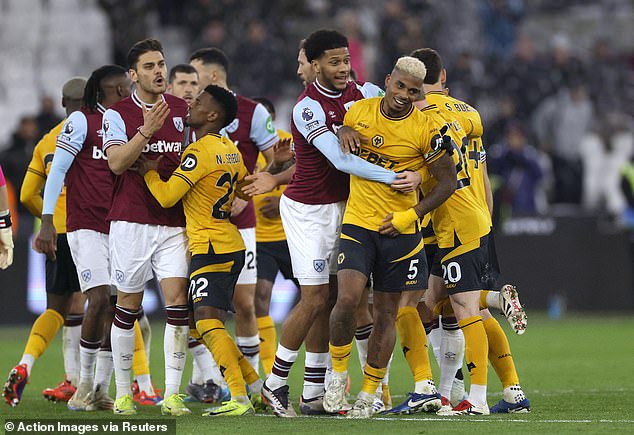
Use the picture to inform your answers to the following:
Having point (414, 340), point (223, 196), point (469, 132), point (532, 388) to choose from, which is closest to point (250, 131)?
point (223, 196)

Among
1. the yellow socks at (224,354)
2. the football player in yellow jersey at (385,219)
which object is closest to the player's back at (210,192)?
the yellow socks at (224,354)

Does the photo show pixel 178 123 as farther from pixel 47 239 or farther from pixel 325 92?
pixel 47 239

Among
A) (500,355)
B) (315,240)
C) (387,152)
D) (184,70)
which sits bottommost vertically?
(500,355)

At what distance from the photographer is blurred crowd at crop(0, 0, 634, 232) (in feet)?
69.7

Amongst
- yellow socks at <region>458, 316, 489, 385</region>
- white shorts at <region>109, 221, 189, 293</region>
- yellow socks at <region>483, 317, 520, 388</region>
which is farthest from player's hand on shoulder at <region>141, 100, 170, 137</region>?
yellow socks at <region>483, 317, 520, 388</region>

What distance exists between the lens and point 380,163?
8.92 meters

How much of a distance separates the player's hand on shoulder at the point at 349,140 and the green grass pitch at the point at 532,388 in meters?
1.84

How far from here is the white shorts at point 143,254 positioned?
9.28 meters

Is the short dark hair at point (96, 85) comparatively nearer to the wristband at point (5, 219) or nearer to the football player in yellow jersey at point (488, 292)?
the wristband at point (5, 219)

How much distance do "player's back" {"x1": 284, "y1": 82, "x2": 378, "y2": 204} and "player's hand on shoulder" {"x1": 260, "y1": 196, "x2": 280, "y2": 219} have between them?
1.60 meters


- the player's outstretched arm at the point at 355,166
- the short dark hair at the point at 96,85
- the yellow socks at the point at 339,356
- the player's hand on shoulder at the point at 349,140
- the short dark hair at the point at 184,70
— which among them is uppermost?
the short dark hair at the point at 184,70

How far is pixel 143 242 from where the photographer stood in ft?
30.5

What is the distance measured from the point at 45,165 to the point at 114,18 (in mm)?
12695

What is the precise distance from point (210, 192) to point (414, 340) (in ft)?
5.88
